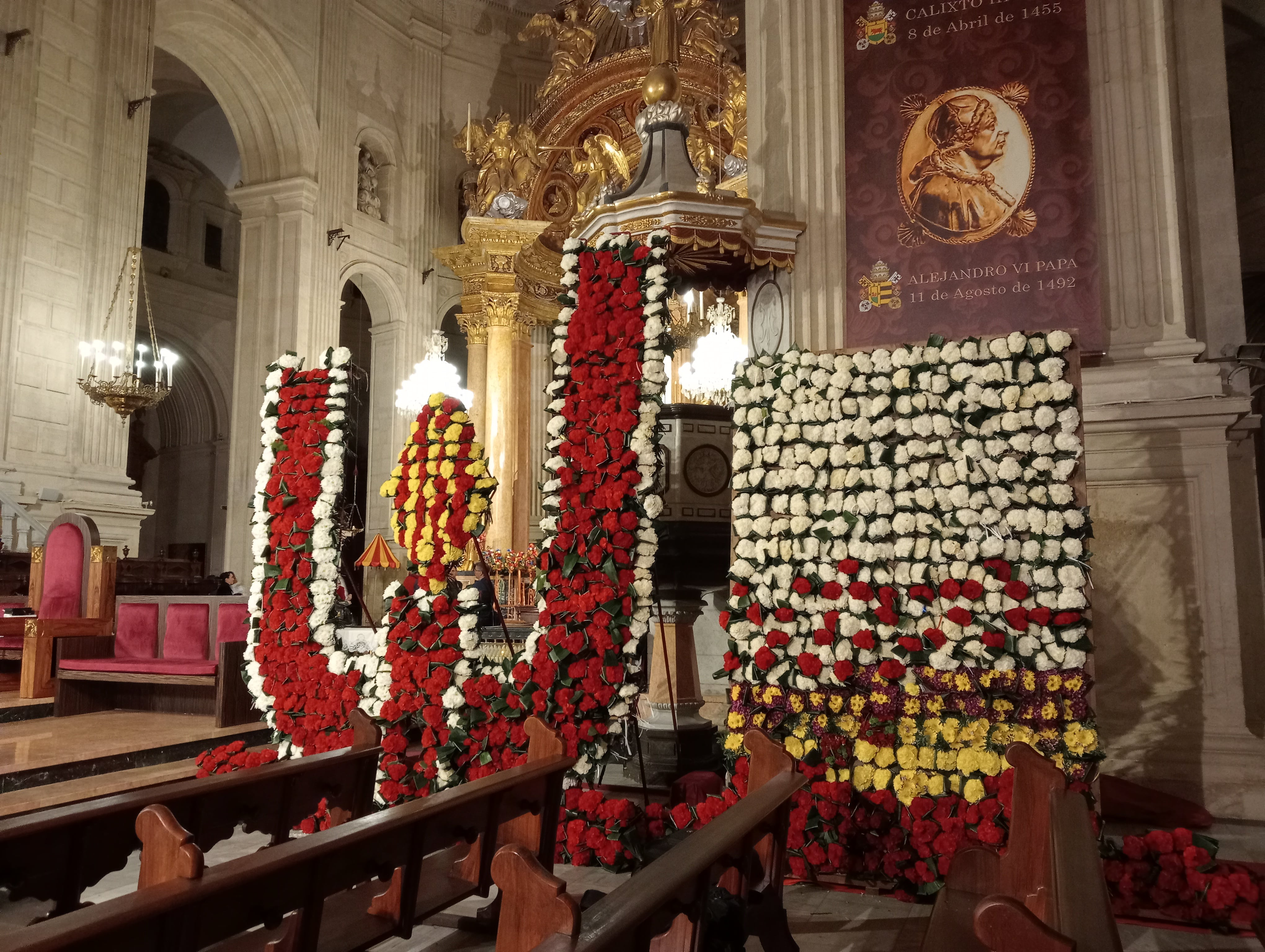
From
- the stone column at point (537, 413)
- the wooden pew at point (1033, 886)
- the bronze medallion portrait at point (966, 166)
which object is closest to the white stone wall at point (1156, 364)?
the bronze medallion portrait at point (966, 166)

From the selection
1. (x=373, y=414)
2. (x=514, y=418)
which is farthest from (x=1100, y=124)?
(x=373, y=414)

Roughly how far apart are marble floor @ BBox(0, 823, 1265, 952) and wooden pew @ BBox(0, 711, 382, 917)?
0.41 m

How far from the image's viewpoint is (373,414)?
1447 cm

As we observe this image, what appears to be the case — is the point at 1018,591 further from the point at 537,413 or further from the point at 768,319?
the point at 537,413

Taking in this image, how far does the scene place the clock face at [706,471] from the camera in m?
6.74

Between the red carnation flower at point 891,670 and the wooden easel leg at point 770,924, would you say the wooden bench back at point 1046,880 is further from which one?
the red carnation flower at point 891,670

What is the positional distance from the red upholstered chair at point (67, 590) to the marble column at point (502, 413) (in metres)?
5.31

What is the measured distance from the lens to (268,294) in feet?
42.5

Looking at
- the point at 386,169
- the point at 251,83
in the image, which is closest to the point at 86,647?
the point at 251,83

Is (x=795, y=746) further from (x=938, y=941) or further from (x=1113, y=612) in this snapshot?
(x=1113, y=612)

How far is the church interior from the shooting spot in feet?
8.99

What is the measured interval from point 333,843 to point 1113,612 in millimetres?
4696

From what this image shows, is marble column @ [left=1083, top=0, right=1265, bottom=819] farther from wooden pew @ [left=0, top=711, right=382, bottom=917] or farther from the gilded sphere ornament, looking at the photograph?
wooden pew @ [left=0, top=711, right=382, bottom=917]

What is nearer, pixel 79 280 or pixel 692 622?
pixel 692 622
